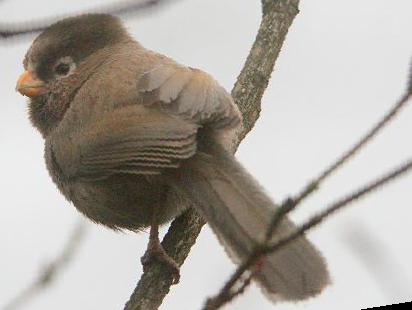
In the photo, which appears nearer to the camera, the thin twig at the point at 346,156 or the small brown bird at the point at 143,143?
the thin twig at the point at 346,156

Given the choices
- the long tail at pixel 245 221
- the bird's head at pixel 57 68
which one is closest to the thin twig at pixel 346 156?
the long tail at pixel 245 221

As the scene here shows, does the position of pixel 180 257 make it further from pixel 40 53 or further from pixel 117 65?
pixel 40 53

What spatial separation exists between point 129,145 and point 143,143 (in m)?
Result: 0.13

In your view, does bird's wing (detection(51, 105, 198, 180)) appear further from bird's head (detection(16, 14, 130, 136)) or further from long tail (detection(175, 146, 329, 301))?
bird's head (detection(16, 14, 130, 136))

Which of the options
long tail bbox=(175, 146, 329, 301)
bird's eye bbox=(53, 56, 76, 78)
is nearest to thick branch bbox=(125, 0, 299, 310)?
long tail bbox=(175, 146, 329, 301)

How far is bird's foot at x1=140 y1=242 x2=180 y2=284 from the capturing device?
4.35 metres

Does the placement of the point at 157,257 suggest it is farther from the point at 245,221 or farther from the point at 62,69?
the point at 62,69

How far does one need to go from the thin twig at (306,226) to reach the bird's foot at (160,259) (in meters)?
1.95

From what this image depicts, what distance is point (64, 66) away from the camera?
18.2 feet

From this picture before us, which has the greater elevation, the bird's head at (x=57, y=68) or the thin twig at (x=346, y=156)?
the thin twig at (x=346, y=156)

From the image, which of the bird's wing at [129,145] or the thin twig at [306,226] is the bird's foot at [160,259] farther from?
the thin twig at [306,226]

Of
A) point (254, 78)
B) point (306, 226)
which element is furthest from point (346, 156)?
point (254, 78)

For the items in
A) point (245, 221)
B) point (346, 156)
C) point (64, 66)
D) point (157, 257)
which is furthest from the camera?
point (64, 66)

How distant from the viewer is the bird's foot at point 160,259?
4352 mm
